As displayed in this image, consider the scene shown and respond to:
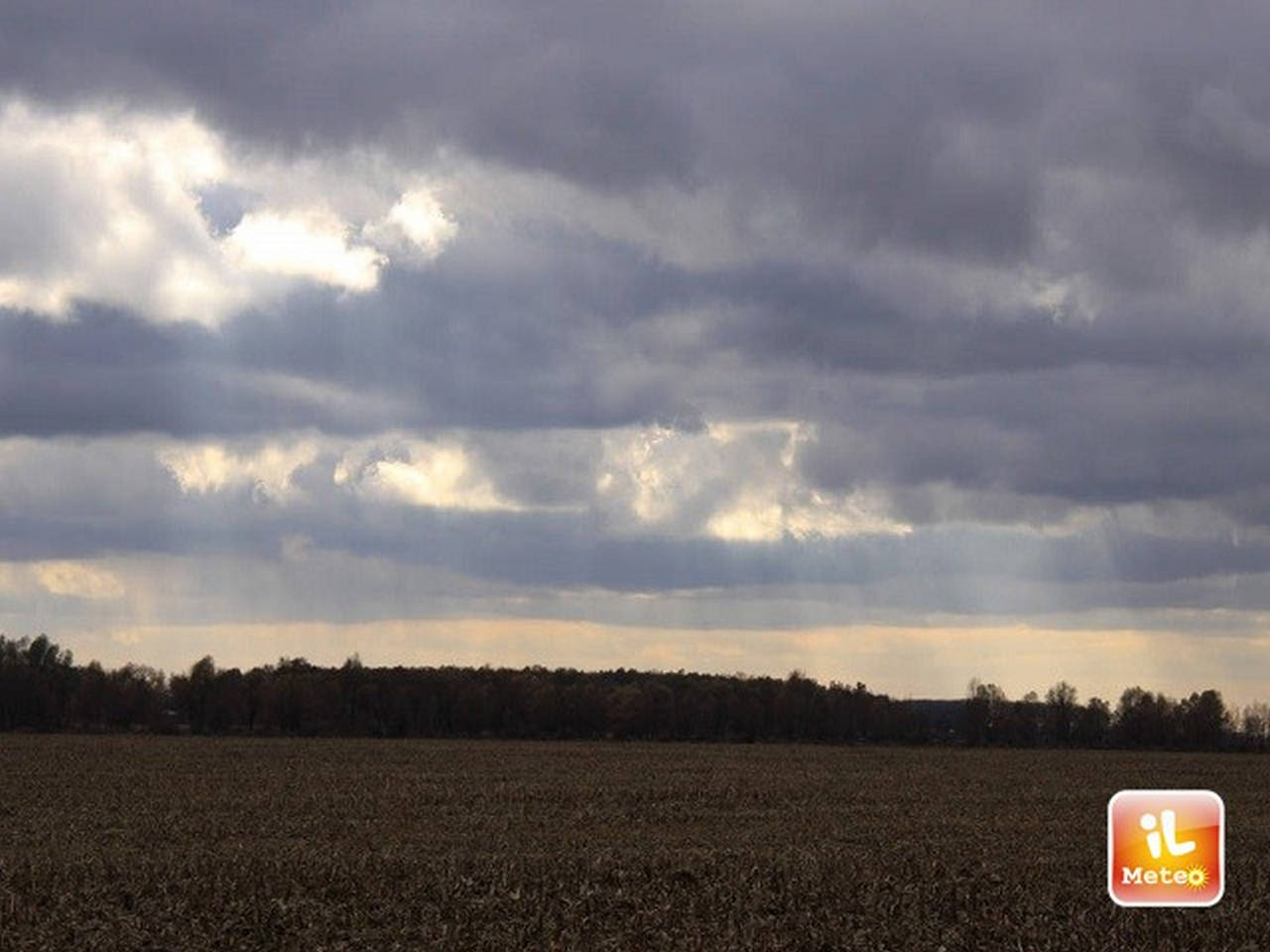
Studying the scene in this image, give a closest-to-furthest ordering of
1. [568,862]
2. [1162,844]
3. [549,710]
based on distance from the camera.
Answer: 1. [1162,844]
2. [568,862]
3. [549,710]

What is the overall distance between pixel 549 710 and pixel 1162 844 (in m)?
143

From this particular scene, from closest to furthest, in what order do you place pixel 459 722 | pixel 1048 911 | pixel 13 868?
pixel 1048 911
pixel 13 868
pixel 459 722

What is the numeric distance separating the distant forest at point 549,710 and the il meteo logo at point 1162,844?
13073 cm

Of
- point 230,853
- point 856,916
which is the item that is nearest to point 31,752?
point 230,853

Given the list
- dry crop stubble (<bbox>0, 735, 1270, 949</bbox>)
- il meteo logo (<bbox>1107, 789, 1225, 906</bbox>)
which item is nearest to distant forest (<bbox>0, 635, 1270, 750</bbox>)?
dry crop stubble (<bbox>0, 735, 1270, 949</bbox>)

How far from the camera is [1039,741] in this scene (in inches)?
6201

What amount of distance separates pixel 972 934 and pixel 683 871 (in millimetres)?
7744

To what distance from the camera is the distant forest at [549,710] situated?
15325 centimetres

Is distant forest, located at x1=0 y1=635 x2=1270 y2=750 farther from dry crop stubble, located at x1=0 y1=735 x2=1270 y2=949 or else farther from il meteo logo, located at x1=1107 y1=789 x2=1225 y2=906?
il meteo logo, located at x1=1107 y1=789 x2=1225 y2=906

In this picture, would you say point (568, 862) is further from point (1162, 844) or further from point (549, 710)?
point (549, 710)

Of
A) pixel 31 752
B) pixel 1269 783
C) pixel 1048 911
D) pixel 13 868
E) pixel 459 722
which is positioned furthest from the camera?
pixel 459 722

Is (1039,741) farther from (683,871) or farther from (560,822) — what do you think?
(683,871)

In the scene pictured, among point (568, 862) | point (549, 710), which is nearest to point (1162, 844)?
point (568, 862)

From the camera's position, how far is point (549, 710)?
156375 mm
